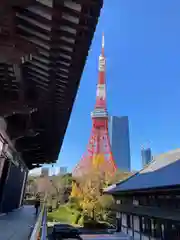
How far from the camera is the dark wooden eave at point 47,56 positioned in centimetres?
309

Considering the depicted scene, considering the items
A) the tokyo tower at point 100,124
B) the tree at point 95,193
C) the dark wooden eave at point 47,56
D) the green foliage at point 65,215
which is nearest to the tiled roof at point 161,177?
the dark wooden eave at point 47,56

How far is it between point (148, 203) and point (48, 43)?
1098 centimetres

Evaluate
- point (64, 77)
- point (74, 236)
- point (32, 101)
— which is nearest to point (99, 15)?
point (64, 77)

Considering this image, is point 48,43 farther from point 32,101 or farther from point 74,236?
point 74,236

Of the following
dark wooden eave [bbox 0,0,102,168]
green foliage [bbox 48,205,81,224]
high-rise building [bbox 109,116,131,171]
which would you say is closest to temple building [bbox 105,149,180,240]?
dark wooden eave [bbox 0,0,102,168]

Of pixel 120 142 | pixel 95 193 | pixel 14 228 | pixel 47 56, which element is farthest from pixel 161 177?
pixel 120 142

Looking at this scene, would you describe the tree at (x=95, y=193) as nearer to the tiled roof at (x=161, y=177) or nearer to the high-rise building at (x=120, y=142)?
the tiled roof at (x=161, y=177)

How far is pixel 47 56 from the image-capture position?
404cm

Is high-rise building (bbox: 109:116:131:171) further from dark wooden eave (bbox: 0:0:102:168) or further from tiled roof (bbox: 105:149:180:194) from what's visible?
dark wooden eave (bbox: 0:0:102:168)

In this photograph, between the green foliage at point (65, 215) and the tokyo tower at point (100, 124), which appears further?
the tokyo tower at point (100, 124)

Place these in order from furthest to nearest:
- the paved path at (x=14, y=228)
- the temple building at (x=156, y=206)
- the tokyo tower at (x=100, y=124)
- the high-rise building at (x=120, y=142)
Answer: the high-rise building at (x=120, y=142) < the tokyo tower at (x=100, y=124) < the temple building at (x=156, y=206) < the paved path at (x=14, y=228)

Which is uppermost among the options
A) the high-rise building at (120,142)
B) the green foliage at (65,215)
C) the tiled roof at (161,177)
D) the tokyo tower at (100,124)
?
the high-rise building at (120,142)

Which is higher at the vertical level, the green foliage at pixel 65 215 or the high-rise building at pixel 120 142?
the high-rise building at pixel 120 142

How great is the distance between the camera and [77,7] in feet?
9.83
